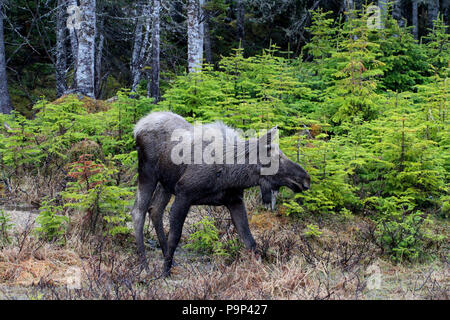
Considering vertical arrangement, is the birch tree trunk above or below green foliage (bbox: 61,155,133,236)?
above

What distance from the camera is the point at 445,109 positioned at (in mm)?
10352

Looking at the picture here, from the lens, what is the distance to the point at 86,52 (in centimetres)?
1445

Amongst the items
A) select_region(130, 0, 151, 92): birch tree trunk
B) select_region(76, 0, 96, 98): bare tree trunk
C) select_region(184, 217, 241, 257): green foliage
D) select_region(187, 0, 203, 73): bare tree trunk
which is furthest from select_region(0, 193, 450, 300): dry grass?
select_region(130, 0, 151, 92): birch tree trunk

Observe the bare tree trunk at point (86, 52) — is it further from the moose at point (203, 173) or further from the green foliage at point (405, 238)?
the green foliage at point (405, 238)

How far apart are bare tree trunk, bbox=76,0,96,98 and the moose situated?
821 centimetres

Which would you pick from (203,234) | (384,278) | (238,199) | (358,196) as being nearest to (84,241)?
(203,234)

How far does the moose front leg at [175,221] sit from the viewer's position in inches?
245

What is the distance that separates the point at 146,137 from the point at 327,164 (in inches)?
128

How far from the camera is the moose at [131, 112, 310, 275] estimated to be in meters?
6.25

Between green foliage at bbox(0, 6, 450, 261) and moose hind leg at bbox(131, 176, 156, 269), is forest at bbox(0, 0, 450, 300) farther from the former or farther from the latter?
moose hind leg at bbox(131, 176, 156, 269)

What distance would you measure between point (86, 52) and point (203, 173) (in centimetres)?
974

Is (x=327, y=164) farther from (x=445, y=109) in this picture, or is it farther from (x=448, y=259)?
(x=445, y=109)

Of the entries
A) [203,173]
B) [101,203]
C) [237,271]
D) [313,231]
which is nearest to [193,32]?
[101,203]

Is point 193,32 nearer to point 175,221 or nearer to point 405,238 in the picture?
point 175,221
